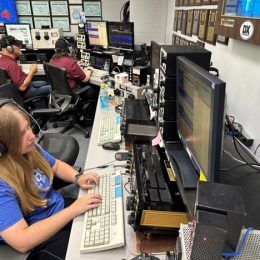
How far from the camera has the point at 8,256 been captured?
2.95ft

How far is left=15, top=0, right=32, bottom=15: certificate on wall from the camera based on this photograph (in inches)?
179

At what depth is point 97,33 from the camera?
3.41 meters

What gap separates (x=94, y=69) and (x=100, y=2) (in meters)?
1.89

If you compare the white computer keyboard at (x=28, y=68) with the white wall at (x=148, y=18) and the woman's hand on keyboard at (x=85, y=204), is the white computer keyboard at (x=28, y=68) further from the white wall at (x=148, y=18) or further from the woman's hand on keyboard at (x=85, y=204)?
the woman's hand on keyboard at (x=85, y=204)

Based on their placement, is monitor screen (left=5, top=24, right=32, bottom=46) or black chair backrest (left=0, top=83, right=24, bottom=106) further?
monitor screen (left=5, top=24, right=32, bottom=46)

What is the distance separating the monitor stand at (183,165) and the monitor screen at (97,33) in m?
2.56

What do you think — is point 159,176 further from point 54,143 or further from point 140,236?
point 54,143

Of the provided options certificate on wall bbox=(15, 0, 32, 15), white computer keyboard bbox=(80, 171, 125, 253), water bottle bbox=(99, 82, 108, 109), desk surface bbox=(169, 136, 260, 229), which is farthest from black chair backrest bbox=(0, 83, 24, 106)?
certificate on wall bbox=(15, 0, 32, 15)

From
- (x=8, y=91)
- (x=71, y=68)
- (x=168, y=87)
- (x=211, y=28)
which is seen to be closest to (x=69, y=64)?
(x=71, y=68)

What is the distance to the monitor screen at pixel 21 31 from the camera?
3.75 m

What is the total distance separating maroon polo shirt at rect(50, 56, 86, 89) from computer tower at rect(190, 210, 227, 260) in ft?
8.71

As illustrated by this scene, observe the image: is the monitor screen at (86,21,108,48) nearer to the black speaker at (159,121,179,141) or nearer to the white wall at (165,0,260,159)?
the white wall at (165,0,260,159)

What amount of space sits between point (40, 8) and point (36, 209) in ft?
Result: 14.8

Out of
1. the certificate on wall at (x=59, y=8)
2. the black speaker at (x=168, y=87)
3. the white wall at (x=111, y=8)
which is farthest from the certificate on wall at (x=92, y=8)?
the black speaker at (x=168, y=87)
